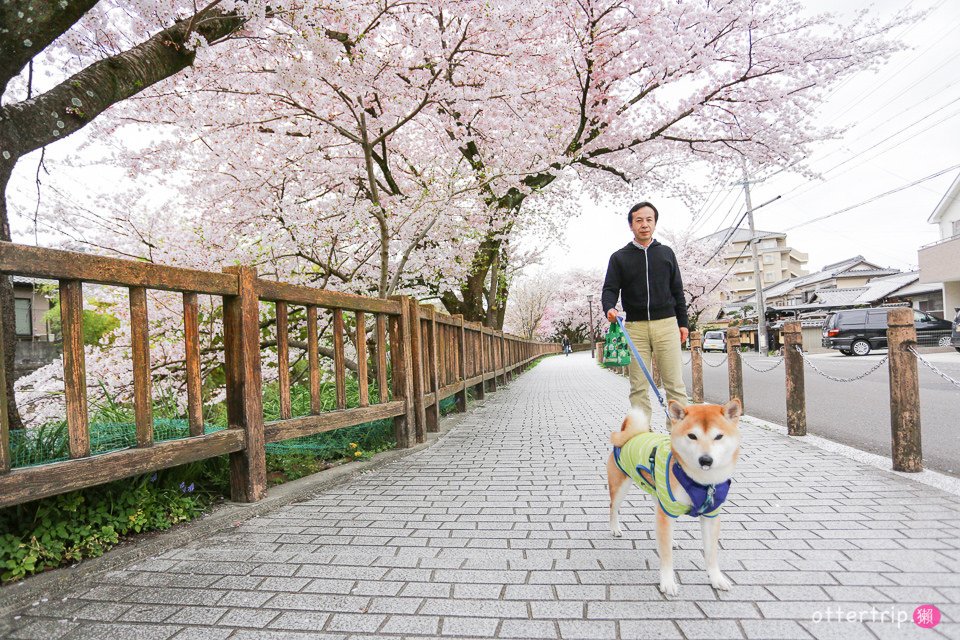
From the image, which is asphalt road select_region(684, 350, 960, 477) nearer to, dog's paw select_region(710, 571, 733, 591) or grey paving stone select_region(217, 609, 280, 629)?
dog's paw select_region(710, 571, 733, 591)

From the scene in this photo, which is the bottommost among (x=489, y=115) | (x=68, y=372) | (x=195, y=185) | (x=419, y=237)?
(x=68, y=372)

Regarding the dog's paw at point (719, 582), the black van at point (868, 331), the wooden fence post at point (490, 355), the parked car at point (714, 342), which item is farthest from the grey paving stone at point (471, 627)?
the parked car at point (714, 342)

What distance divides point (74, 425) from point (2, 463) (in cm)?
33

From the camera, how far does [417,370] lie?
19.0 ft

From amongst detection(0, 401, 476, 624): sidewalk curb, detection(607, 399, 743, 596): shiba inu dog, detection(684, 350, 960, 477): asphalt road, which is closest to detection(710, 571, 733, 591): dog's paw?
detection(607, 399, 743, 596): shiba inu dog

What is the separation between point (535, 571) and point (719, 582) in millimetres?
796

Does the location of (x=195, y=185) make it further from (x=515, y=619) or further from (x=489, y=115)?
(x=515, y=619)

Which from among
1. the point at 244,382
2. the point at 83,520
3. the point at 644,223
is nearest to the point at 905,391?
the point at 644,223

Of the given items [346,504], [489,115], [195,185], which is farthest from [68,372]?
[489,115]

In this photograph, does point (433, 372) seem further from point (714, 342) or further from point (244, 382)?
point (714, 342)

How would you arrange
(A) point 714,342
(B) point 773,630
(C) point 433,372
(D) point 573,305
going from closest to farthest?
(B) point 773,630
(C) point 433,372
(A) point 714,342
(D) point 573,305

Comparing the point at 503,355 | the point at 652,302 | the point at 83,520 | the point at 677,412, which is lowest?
the point at 503,355

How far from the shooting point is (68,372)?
2.42m

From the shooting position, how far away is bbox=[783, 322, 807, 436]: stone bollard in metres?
5.32
